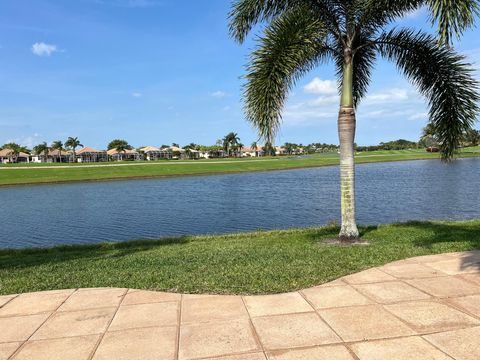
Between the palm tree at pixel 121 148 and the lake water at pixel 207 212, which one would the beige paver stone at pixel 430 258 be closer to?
the lake water at pixel 207 212

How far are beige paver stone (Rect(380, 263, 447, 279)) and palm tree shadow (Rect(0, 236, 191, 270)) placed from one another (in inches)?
246

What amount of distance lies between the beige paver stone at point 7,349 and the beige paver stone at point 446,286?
5.15 meters

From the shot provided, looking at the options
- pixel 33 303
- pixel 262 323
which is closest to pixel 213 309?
pixel 262 323

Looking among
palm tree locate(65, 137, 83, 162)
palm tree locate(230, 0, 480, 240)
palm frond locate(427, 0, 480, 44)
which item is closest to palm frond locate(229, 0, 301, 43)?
palm tree locate(230, 0, 480, 240)

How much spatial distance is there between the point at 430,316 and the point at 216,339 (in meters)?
2.49

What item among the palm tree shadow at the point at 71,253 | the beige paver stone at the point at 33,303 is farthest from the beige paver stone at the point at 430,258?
the palm tree shadow at the point at 71,253

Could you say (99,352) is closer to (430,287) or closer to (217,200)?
(430,287)

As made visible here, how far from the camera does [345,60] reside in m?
10.4

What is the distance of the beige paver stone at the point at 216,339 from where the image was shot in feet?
13.3

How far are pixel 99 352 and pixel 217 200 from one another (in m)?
24.6

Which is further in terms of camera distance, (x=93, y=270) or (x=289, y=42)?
(x=289, y=42)

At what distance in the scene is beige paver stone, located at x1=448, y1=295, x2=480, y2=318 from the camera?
479cm

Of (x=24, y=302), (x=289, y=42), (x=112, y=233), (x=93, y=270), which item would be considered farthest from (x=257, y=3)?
(x=112, y=233)

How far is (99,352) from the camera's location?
13.7ft
